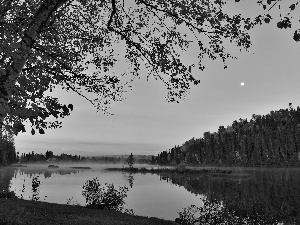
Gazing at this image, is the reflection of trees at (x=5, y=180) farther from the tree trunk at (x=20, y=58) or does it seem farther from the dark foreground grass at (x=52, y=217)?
the tree trunk at (x=20, y=58)

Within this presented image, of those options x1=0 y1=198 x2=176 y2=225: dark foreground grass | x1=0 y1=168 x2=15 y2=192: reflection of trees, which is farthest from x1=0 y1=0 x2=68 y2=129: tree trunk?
x1=0 y1=168 x2=15 y2=192: reflection of trees

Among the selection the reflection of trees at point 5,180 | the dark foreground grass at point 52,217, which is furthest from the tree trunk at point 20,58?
the reflection of trees at point 5,180

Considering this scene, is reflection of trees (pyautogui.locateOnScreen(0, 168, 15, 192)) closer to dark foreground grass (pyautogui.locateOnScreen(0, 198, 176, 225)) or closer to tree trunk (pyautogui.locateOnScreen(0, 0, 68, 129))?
dark foreground grass (pyautogui.locateOnScreen(0, 198, 176, 225))

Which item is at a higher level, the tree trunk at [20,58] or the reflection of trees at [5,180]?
the tree trunk at [20,58]

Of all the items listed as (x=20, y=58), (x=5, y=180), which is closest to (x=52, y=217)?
(x=20, y=58)

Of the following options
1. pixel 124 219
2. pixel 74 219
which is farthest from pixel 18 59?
pixel 124 219

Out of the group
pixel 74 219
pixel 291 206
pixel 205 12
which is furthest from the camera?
pixel 291 206

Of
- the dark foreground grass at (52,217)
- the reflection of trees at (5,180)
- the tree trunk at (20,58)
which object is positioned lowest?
the reflection of trees at (5,180)

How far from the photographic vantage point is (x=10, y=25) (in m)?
7.63

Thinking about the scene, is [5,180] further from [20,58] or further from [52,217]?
[20,58]

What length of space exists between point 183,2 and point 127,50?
2.54 meters

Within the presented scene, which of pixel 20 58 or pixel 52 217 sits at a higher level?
pixel 20 58

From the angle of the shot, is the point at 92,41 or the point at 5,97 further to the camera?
the point at 92,41

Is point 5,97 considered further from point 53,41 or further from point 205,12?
point 53,41
